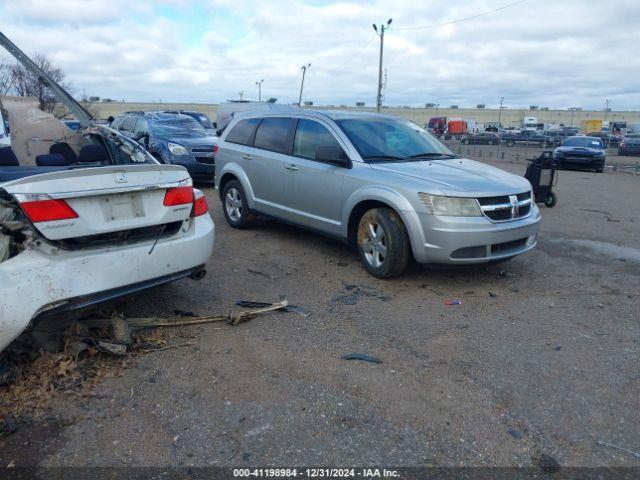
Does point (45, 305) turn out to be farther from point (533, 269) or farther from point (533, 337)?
point (533, 269)

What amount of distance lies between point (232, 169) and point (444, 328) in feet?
14.3

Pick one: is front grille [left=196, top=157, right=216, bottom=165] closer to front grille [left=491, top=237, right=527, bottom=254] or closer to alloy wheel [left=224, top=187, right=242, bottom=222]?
alloy wheel [left=224, top=187, right=242, bottom=222]

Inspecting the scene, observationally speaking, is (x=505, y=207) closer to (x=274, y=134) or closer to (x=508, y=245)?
(x=508, y=245)

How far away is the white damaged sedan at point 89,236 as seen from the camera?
3.08 meters

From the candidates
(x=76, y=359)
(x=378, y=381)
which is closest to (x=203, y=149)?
(x=76, y=359)

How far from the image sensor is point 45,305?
3.12 meters

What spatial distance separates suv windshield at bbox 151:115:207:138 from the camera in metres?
12.9

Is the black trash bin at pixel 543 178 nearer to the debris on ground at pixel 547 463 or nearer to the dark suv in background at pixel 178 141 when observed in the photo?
the dark suv in background at pixel 178 141

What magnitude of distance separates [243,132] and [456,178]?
3572 mm

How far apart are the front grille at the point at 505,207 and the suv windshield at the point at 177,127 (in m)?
9.29

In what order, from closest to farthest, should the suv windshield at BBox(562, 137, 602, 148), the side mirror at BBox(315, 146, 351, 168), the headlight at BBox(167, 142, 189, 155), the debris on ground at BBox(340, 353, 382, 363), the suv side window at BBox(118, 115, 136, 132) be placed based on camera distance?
the debris on ground at BBox(340, 353, 382, 363) < the side mirror at BBox(315, 146, 351, 168) < the headlight at BBox(167, 142, 189, 155) < the suv side window at BBox(118, 115, 136, 132) < the suv windshield at BBox(562, 137, 602, 148)

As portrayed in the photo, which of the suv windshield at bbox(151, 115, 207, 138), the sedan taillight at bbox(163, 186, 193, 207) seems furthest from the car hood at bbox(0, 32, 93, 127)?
the suv windshield at bbox(151, 115, 207, 138)

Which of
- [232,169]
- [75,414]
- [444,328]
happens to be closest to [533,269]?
[444,328]

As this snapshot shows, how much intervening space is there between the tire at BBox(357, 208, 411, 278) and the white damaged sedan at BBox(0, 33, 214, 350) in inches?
72.2
